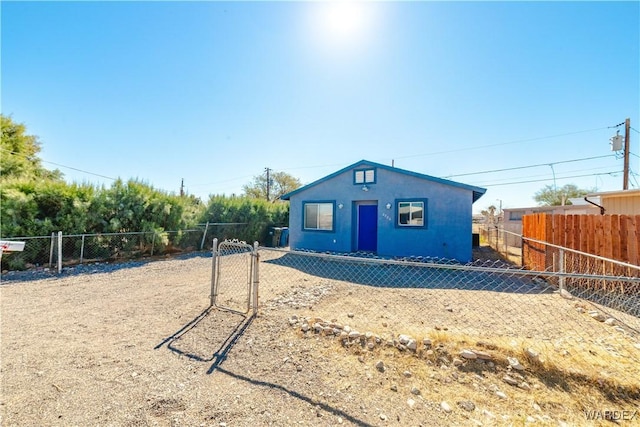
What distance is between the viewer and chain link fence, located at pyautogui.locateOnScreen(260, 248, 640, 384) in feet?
10.4

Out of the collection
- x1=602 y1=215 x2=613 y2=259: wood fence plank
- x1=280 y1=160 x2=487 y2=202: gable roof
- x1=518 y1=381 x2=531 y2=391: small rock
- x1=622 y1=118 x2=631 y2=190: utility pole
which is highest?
x1=622 y1=118 x2=631 y2=190: utility pole

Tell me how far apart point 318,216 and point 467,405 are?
9.89 meters

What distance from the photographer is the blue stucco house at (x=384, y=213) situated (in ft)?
31.7

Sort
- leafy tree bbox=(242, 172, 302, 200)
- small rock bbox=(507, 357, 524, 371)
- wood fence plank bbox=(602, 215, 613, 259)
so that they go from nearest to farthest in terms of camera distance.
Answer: small rock bbox=(507, 357, 524, 371), wood fence plank bbox=(602, 215, 613, 259), leafy tree bbox=(242, 172, 302, 200)

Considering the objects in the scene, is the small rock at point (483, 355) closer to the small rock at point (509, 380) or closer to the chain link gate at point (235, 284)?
the small rock at point (509, 380)

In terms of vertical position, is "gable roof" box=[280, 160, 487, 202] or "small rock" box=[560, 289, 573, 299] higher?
"gable roof" box=[280, 160, 487, 202]

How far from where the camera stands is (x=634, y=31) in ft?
24.5

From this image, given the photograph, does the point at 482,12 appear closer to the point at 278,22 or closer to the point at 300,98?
the point at 278,22

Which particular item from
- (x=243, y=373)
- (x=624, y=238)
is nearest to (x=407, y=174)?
(x=624, y=238)

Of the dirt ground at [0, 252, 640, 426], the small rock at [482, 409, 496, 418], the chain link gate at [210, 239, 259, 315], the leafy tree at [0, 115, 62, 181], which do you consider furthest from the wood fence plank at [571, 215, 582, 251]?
the leafy tree at [0, 115, 62, 181]

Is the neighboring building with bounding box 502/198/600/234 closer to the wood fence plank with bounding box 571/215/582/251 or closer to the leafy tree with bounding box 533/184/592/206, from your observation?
the wood fence plank with bounding box 571/215/582/251

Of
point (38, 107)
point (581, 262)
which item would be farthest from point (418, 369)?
point (38, 107)

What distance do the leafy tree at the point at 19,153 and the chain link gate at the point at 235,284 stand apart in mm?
14913

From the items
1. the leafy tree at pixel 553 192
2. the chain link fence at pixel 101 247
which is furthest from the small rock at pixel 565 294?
the leafy tree at pixel 553 192
